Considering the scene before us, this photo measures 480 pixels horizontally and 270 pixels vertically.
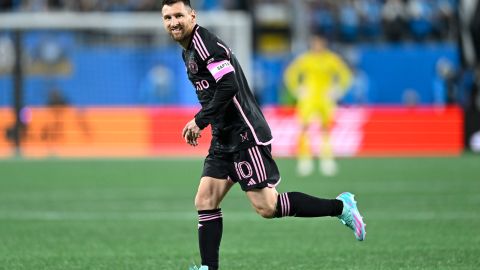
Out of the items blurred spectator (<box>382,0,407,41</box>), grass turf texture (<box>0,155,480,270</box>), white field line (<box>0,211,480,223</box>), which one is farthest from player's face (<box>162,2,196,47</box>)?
blurred spectator (<box>382,0,407,41</box>)

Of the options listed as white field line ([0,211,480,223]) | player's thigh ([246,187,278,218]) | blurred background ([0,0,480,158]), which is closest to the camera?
player's thigh ([246,187,278,218])

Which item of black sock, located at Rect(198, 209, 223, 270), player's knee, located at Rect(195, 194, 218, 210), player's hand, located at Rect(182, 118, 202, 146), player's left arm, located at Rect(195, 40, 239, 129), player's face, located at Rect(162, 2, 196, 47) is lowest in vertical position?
black sock, located at Rect(198, 209, 223, 270)

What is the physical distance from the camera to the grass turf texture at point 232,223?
27.6 feet

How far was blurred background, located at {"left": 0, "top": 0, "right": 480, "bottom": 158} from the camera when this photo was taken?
81.3ft

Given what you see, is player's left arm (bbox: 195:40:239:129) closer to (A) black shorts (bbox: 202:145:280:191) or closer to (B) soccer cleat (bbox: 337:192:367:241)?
(A) black shorts (bbox: 202:145:280:191)

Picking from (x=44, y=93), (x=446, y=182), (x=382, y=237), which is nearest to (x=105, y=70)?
(x=44, y=93)

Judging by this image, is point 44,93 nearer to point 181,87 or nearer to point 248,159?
point 181,87

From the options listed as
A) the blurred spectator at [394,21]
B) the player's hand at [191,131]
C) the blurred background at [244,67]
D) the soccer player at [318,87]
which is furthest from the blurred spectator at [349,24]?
the player's hand at [191,131]

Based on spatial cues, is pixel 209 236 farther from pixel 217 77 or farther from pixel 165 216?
pixel 165 216

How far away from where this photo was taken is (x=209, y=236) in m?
7.08

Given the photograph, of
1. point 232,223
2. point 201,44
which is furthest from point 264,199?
point 232,223

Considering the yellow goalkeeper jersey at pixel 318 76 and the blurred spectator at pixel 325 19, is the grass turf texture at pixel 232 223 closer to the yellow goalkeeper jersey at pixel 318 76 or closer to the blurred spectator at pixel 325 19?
the yellow goalkeeper jersey at pixel 318 76

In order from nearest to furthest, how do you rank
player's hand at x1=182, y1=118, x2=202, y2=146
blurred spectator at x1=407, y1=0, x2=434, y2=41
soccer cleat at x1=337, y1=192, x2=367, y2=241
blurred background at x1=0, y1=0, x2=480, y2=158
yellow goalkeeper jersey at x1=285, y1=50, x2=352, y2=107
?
player's hand at x1=182, y1=118, x2=202, y2=146
soccer cleat at x1=337, y1=192, x2=367, y2=241
yellow goalkeeper jersey at x1=285, y1=50, x2=352, y2=107
blurred background at x1=0, y1=0, x2=480, y2=158
blurred spectator at x1=407, y1=0, x2=434, y2=41

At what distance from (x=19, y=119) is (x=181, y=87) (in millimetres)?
4719
